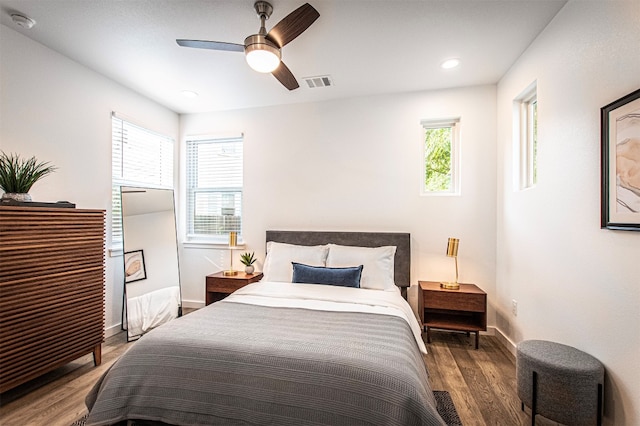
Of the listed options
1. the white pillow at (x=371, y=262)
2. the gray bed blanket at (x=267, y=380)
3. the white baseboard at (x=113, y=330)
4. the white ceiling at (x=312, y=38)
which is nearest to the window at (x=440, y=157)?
the white ceiling at (x=312, y=38)

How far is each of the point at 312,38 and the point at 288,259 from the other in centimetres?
213

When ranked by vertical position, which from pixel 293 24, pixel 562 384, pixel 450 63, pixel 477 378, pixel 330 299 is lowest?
pixel 477 378

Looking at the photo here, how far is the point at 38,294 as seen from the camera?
218 cm

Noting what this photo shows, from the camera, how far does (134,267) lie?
345 cm

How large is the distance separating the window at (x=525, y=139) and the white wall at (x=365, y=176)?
41cm

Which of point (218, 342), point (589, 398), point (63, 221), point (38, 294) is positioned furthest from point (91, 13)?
point (589, 398)

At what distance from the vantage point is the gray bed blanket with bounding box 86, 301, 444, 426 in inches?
54.0

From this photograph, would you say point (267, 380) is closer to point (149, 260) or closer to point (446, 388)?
point (446, 388)

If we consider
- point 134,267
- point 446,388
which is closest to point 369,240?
point 446,388

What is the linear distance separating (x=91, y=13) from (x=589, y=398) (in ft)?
13.2

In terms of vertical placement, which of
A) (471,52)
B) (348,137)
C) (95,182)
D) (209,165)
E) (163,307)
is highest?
(471,52)

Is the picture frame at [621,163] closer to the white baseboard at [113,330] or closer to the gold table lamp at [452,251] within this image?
the gold table lamp at [452,251]

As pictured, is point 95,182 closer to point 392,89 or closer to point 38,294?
point 38,294

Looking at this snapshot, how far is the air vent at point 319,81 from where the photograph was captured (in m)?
3.23
